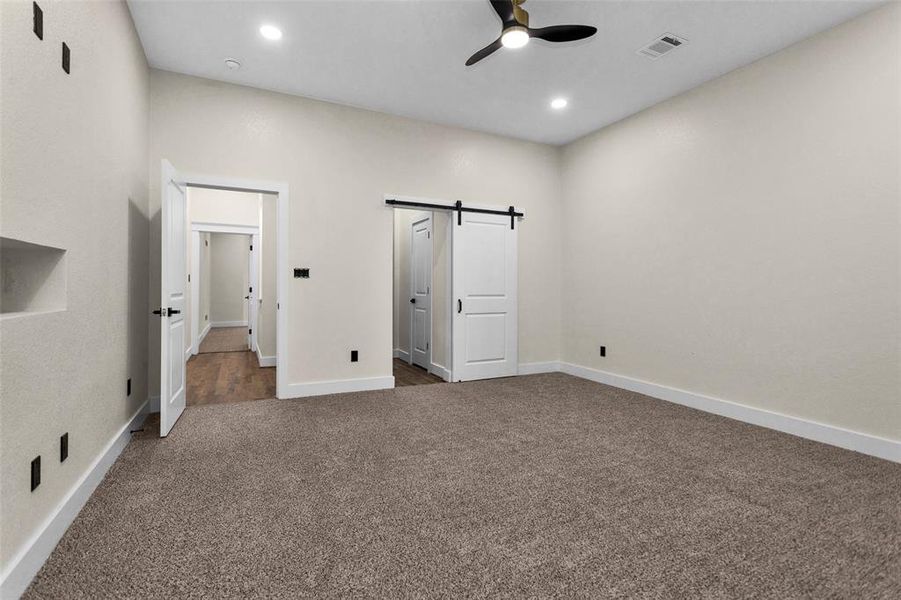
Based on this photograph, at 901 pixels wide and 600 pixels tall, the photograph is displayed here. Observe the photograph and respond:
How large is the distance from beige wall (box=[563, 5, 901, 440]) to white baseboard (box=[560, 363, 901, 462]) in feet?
0.19

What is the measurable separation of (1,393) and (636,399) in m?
4.47

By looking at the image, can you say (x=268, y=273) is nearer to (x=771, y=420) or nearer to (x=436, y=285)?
(x=436, y=285)

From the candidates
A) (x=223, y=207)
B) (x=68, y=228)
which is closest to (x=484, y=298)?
(x=68, y=228)

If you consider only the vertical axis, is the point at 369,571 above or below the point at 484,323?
below

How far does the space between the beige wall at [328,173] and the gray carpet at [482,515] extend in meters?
1.28

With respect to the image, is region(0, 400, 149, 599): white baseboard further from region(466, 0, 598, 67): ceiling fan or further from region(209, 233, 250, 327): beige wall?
region(209, 233, 250, 327): beige wall

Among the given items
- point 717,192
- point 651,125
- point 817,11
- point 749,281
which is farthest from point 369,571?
point 651,125

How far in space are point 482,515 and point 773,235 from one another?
10.6ft

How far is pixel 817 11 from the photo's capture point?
289 centimetres

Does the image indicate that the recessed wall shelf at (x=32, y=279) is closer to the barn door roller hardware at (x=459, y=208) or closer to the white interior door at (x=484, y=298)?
the barn door roller hardware at (x=459, y=208)

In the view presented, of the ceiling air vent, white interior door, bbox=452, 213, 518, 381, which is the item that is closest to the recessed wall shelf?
white interior door, bbox=452, 213, 518, 381

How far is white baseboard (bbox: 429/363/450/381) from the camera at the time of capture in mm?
5177

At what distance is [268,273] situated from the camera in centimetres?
605

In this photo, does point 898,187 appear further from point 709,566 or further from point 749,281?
point 709,566
